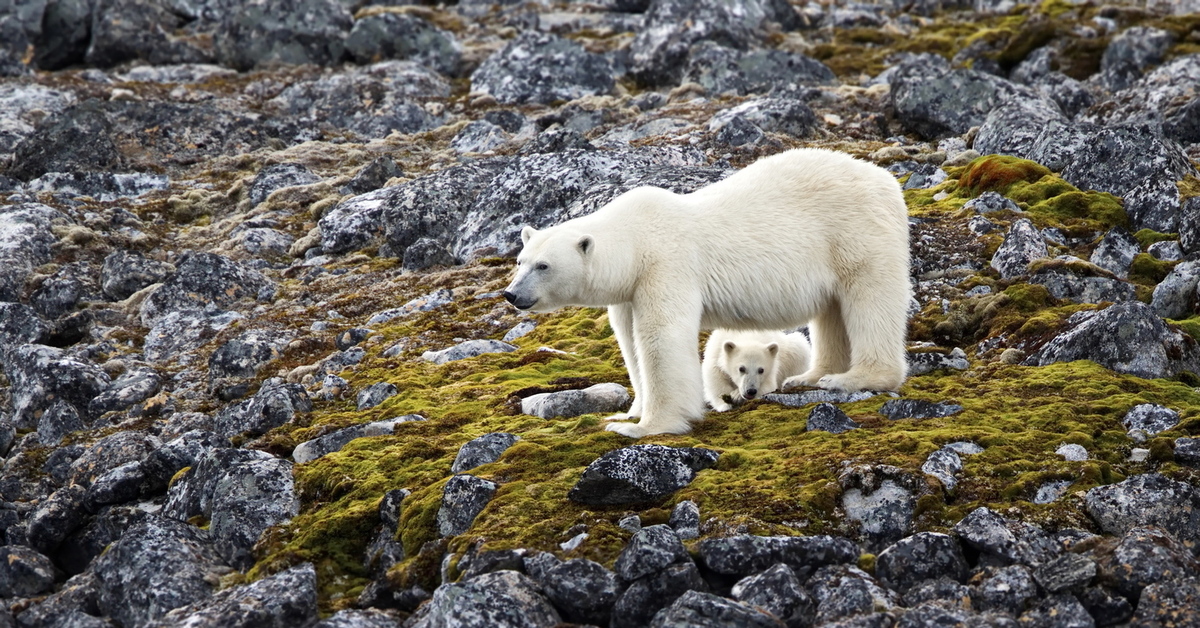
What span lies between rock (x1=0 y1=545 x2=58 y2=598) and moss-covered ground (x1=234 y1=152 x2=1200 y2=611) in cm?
226

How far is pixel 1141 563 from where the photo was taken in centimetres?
677

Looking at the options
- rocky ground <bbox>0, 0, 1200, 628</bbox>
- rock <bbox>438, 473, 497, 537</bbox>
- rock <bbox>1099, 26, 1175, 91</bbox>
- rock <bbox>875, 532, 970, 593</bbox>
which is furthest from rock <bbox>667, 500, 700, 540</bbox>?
rock <bbox>1099, 26, 1175, 91</bbox>

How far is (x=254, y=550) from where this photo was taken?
9336mm

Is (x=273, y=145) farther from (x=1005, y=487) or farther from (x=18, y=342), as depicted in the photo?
(x=1005, y=487)

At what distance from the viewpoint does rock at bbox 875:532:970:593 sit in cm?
727

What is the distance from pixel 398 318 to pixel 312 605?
8899mm

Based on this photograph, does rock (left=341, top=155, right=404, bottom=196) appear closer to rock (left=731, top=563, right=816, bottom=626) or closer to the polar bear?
the polar bear

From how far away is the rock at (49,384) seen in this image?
14.9 metres

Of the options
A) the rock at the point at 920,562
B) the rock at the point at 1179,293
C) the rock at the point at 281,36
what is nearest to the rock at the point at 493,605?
the rock at the point at 920,562

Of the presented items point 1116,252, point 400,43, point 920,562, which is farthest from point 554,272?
point 400,43

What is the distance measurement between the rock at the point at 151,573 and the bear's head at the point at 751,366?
6061mm

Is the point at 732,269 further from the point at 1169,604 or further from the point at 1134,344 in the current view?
the point at 1169,604

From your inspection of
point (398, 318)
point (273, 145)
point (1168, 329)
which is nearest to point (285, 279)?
point (398, 318)

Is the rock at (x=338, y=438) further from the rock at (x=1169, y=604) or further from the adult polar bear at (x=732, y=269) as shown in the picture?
the rock at (x=1169, y=604)
